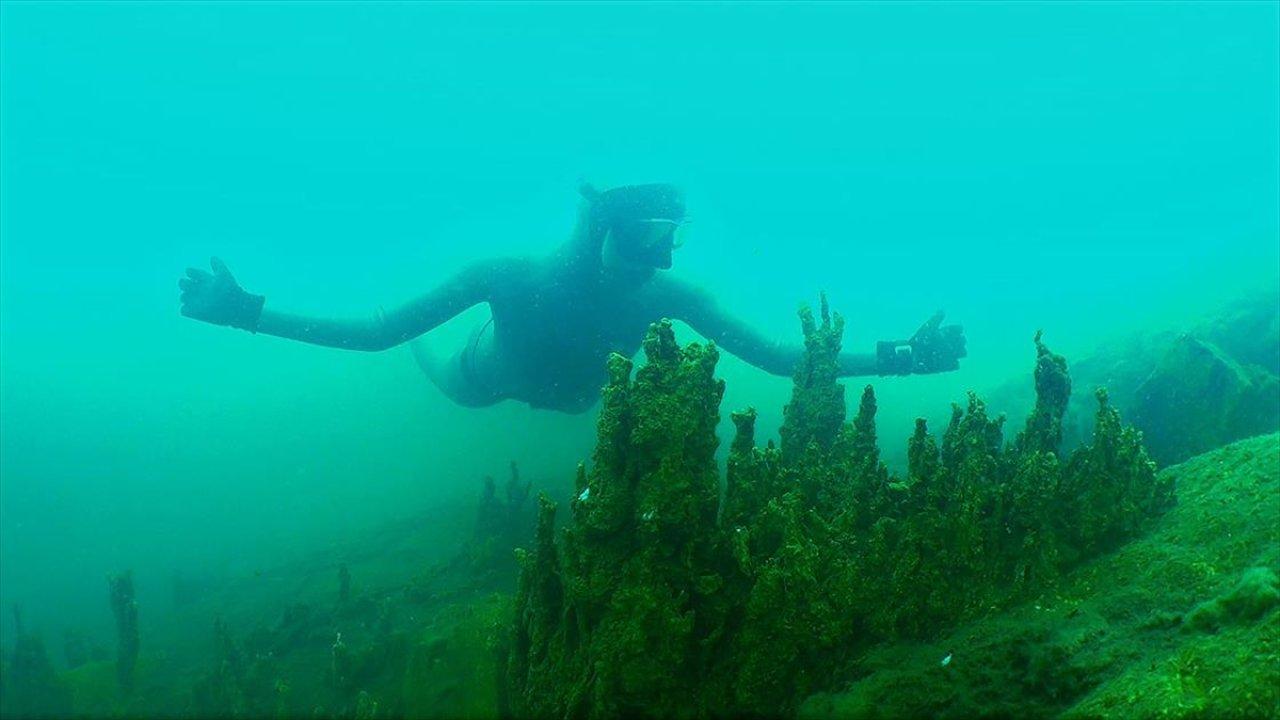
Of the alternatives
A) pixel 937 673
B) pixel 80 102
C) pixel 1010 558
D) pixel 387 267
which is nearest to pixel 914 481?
pixel 1010 558

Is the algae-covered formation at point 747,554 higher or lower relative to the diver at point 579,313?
lower

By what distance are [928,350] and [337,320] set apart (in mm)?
6666

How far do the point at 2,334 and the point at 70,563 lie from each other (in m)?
69.0

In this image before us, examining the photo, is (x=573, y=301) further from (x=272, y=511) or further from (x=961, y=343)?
(x=272, y=511)

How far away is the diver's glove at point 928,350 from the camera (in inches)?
280

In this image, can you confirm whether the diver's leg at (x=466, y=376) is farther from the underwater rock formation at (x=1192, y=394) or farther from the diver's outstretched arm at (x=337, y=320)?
the underwater rock formation at (x=1192, y=394)

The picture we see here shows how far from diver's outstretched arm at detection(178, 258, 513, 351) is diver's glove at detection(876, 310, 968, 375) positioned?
4666mm

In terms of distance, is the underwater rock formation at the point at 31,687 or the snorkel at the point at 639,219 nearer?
the underwater rock formation at the point at 31,687

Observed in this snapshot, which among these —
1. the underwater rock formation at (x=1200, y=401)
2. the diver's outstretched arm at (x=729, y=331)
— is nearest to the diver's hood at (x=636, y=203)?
the diver's outstretched arm at (x=729, y=331)

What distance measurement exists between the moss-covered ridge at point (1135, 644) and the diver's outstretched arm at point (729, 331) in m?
4.58

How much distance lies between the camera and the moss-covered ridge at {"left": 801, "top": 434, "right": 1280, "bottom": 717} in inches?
64.9

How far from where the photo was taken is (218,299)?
572 cm

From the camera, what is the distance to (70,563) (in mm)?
15055

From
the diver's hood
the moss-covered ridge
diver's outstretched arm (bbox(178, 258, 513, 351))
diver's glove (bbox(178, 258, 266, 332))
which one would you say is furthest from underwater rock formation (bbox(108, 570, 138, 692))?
the moss-covered ridge
